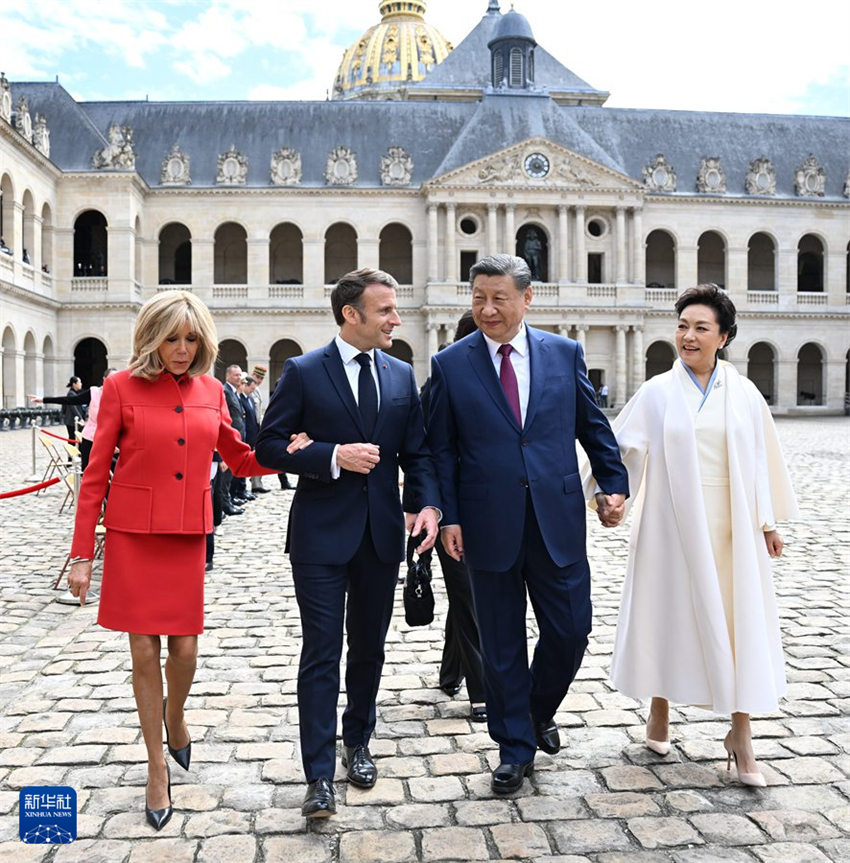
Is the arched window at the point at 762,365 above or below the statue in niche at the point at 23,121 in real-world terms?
below

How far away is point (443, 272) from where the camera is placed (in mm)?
44438

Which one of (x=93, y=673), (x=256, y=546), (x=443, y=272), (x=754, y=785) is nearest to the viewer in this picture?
(x=754, y=785)

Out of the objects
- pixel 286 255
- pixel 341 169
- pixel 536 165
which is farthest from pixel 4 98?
pixel 536 165

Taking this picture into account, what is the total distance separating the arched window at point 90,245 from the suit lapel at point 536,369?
138 ft

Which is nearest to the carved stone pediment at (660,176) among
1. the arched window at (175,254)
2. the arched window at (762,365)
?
the arched window at (762,365)

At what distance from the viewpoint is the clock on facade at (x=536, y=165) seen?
43.8 meters

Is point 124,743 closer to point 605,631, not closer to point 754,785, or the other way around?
point 754,785

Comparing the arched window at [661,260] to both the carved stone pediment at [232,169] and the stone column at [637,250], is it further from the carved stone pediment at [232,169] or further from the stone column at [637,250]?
the carved stone pediment at [232,169]

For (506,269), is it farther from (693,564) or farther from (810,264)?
(810,264)

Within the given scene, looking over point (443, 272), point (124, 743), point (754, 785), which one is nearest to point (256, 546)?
point (124, 743)

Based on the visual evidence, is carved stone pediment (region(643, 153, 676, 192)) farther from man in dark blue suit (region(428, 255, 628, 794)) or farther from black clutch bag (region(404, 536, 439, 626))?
black clutch bag (region(404, 536, 439, 626))

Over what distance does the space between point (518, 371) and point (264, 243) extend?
41.9 meters

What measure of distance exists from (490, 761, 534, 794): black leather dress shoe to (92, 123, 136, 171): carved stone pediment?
4216 centimetres

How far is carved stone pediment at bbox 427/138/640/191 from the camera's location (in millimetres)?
43719
